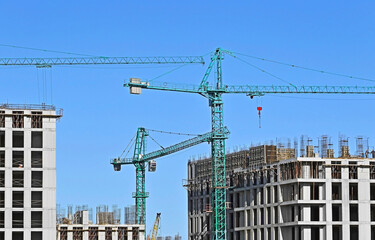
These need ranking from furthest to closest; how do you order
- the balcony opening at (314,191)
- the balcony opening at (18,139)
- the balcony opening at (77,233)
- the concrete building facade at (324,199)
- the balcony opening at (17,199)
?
the balcony opening at (77,233), the balcony opening at (314,191), the concrete building facade at (324,199), the balcony opening at (18,139), the balcony opening at (17,199)

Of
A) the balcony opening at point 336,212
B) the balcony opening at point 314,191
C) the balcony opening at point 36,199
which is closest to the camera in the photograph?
the balcony opening at point 36,199

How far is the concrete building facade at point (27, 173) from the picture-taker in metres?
147

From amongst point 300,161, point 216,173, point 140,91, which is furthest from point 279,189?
point 140,91

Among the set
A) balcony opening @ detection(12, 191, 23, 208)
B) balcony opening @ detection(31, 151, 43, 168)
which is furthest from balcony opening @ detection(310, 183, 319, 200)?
balcony opening @ detection(12, 191, 23, 208)

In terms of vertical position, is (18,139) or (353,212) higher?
(18,139)

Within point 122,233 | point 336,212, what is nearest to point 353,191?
point 336,212

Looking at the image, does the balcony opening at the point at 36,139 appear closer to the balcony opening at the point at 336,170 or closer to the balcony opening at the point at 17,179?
the balcony opening at the point at 17,179

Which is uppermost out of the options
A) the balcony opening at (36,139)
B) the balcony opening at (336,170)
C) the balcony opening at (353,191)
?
the balcony opening at (36,139)

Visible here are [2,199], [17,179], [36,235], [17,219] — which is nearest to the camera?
[36,235]

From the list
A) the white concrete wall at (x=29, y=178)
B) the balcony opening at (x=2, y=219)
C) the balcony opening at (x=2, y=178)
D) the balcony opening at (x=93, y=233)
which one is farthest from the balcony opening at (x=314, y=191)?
the balcony opening at (x=2, y=219)

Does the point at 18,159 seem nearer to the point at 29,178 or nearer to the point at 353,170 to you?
the point at 29,178

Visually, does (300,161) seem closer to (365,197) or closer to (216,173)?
(365,197)

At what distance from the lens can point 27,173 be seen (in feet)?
488

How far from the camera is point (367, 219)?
165 m
